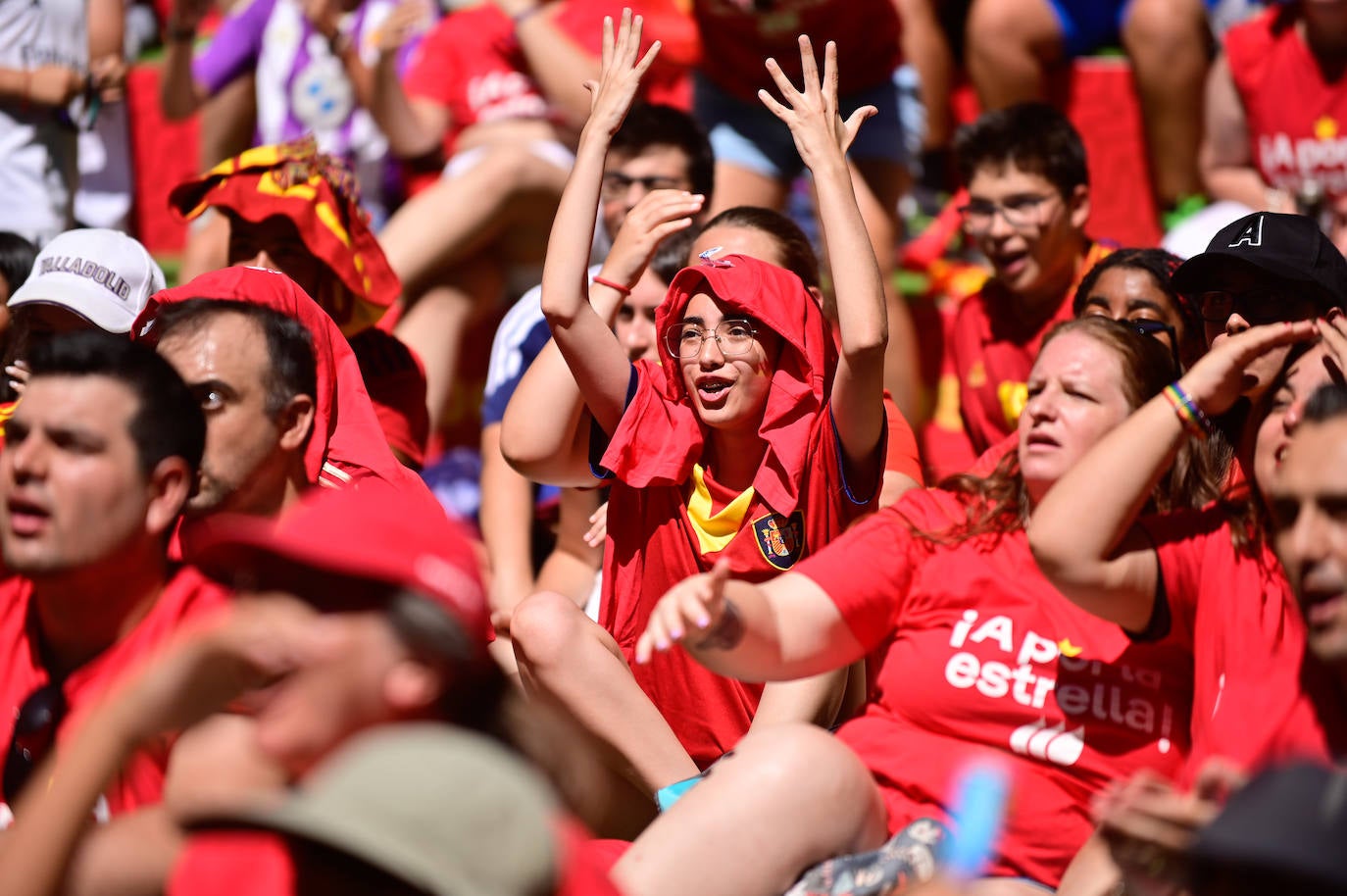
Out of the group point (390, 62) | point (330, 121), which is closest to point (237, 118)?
point (330, 121)

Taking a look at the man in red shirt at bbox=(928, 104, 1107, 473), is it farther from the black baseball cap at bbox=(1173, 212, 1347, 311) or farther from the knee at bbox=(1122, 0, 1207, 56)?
the black baseball cap at bbox=(1173, 212, 1347, 311)

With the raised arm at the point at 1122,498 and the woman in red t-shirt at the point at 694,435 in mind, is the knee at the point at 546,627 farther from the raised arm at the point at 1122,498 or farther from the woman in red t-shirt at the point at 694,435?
the raised arm at the point at 1122,498

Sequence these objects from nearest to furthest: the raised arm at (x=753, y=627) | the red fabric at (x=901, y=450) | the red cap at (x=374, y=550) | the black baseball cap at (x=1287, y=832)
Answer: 1. the black baseball cap at (x=1287, y=832)
2. the red cap at (x=374, y=550)
3. the raised arm at (x=753, y=627)
4. the red fabric at (x=901, y=450)

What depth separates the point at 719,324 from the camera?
345 cm

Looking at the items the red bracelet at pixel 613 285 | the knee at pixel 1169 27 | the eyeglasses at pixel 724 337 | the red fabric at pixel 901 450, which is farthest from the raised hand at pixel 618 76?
the knee at pixel 1169 27

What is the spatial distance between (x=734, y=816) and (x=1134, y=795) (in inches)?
26.2

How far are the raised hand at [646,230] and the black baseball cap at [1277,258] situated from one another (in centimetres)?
101

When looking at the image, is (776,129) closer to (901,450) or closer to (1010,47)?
(1010,47)

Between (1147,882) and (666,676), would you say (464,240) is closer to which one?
(666,676)

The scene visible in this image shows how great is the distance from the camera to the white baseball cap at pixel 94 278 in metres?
4.12

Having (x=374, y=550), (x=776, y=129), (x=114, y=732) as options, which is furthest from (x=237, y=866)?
(x=776, y=129)

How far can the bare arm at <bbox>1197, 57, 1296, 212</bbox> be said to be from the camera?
16.5 feet

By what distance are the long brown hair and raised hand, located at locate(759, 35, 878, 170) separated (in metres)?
0.57

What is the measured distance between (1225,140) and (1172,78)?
0.33 metres
